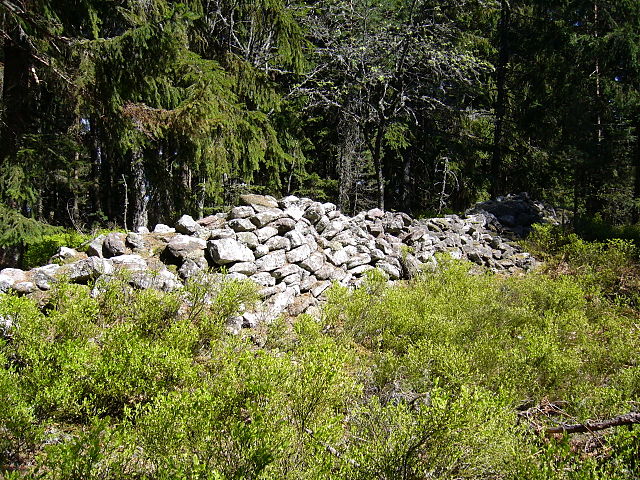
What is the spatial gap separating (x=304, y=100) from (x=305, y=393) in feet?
36.0

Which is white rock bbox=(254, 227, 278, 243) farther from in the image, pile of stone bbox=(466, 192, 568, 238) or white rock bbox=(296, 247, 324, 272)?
pile of stone bbox=(466, 192, 568, 238)

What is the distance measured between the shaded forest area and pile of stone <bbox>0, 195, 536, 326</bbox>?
1.50 meters

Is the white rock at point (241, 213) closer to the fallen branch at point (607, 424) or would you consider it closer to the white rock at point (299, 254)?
the white rock at point (299, 254)

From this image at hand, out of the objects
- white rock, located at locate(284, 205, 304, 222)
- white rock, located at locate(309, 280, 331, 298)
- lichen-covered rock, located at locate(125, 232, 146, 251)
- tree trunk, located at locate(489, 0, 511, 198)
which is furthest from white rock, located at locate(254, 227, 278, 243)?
tree trunk, located at locate(489, 0, 511, 198)

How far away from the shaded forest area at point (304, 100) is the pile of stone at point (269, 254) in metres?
1.50

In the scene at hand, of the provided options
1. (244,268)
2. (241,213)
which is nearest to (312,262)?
(244,268)

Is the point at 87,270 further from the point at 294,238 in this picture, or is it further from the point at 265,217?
the point at 294,238

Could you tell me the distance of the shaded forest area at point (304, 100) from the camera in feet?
20.6

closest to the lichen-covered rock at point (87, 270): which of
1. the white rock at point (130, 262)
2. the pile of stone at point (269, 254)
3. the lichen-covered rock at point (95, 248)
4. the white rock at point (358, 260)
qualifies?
the pile of stone at point (269, 254)

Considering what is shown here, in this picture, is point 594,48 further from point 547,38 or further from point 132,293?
point 132,293

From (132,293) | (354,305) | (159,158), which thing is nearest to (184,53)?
(159,158)

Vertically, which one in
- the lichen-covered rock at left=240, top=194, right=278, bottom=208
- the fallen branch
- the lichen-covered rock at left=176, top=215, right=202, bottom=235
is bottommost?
the fallen branch

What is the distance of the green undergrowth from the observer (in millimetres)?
2283

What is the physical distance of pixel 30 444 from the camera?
269 centimetres
